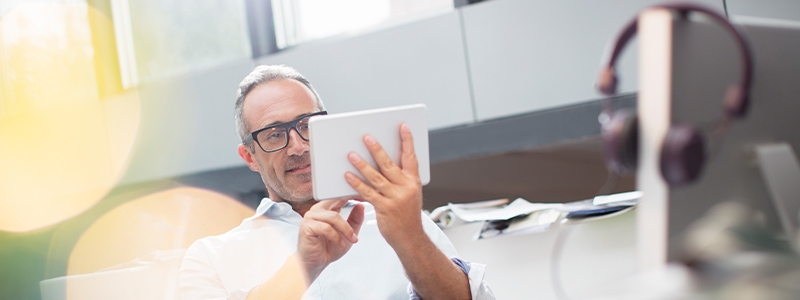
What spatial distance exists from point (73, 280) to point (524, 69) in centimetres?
139

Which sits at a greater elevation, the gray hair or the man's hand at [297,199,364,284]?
the gray hair

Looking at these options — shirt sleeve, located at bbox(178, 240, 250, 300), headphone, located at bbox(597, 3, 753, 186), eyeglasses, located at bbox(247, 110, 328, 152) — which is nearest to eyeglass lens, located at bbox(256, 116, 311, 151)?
eyeglasses, located at bbox(247, 110, 328, 152)

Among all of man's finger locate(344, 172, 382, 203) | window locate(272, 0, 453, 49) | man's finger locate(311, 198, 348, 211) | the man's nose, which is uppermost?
window locate(272, 0, 453, 49)

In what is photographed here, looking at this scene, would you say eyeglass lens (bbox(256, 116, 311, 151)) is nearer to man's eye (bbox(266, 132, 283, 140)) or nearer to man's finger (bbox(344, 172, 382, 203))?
man's eye (bbox(266, 132, 283, 140))

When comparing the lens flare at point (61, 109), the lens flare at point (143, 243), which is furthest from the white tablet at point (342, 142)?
the lens flare at point (61, 109)

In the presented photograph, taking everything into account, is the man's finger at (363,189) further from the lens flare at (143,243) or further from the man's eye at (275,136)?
the lens flare at (143,243)

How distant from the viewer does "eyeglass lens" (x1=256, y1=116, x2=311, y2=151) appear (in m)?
1.34

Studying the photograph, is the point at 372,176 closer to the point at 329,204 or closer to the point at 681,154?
the point at 329,204

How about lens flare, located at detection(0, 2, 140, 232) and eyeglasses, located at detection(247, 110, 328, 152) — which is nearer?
eyeglasses, located at detection(247, 110, 328, 152)

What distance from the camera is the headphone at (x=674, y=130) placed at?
Result: 511mm

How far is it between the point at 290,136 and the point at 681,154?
95 cm

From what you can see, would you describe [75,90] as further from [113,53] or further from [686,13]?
[686,13]

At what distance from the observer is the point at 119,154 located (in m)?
2.86

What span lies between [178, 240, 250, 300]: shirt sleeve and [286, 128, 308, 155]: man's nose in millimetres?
285
